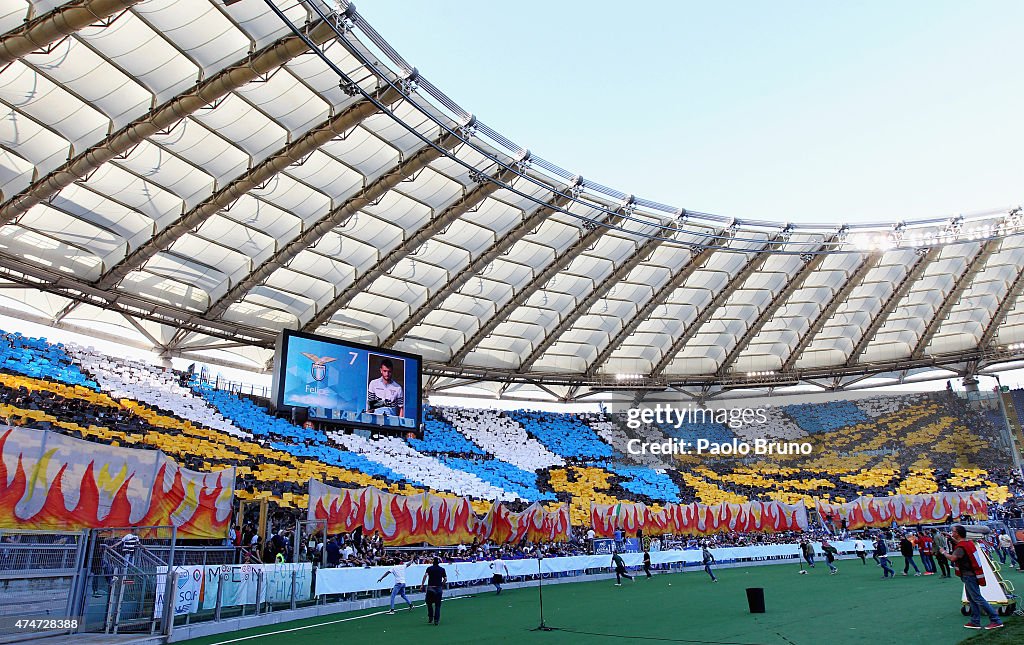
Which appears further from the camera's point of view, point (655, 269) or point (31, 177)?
point (655, 269)

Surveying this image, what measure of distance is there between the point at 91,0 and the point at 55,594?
14.8m

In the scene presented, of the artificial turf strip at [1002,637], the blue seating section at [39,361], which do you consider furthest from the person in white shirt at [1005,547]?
the blue seating section at [39,361]

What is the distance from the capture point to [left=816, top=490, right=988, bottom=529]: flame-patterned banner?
1674 inches

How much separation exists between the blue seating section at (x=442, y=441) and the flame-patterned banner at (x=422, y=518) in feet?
46.4

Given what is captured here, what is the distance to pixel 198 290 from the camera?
34812 mm

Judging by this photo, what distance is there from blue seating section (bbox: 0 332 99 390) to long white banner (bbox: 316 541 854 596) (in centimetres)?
2134

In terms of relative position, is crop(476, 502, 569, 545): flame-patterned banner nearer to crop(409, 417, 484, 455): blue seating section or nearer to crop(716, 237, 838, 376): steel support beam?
crop(409, 417, 484, 455): blue seating section

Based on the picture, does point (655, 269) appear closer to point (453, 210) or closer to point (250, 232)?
point (453, 210)

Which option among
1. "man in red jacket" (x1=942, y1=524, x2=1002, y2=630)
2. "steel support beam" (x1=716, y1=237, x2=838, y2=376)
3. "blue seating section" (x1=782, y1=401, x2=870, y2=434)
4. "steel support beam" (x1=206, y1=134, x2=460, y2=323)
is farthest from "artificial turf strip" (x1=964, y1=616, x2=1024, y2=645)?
"blue seating section" (x1=782, y1=401, x2=870, y2=434)

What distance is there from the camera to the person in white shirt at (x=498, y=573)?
23047mm

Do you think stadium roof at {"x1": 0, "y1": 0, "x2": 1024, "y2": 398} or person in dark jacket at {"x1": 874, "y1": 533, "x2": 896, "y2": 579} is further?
stadium roof at {"x1": 0, "y1": 0, "x2": 1024, "y2": 398}

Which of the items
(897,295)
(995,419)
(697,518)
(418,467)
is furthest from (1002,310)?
(418,467)

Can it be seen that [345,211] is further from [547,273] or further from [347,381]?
[547,273]

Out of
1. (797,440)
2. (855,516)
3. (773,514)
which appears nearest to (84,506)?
(773,514)
